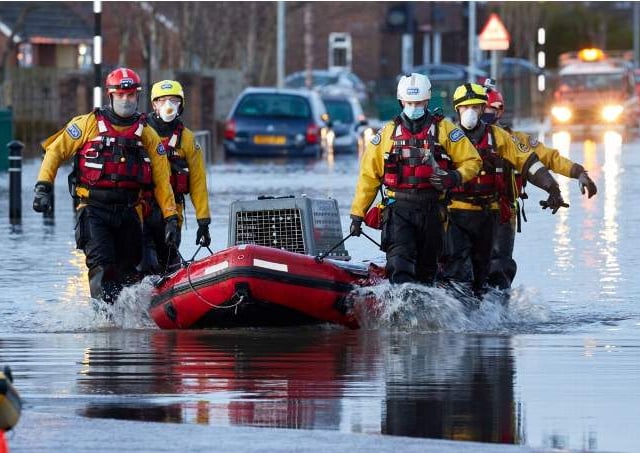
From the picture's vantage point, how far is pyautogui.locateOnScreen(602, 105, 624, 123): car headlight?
5384 cm

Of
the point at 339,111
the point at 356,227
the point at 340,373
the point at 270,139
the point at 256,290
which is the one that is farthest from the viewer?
the point at 339,111

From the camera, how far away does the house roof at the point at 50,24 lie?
218 ft

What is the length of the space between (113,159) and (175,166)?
96 cm

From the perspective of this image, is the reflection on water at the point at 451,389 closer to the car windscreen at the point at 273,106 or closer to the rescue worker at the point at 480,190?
the rescue worker at the point at 480,190

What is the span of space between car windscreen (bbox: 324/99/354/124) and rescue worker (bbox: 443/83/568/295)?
28.6 meters

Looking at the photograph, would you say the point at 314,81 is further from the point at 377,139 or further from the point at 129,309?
the point at 377,139

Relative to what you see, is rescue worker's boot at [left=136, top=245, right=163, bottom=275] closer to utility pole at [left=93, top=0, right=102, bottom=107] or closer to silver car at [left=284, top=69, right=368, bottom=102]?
utility pole at [left=93, top=0, right=102, bottom=107]

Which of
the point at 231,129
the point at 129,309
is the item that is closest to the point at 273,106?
the point at 231,129

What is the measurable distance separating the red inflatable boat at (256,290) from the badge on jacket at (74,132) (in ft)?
3.57

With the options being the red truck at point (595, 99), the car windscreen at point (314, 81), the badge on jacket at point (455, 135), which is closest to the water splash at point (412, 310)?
the badge on jacket at point (455, 135)

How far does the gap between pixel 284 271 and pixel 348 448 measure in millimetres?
4545

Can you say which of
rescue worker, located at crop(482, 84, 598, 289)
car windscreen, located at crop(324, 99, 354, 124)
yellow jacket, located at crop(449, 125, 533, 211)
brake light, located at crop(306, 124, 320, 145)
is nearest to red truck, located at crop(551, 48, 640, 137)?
car windscreen, located at crop(324, 99, 354, 124)

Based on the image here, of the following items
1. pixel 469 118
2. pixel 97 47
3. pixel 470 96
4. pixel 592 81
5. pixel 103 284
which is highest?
pixel 97 47

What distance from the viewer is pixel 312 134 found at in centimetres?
3672
